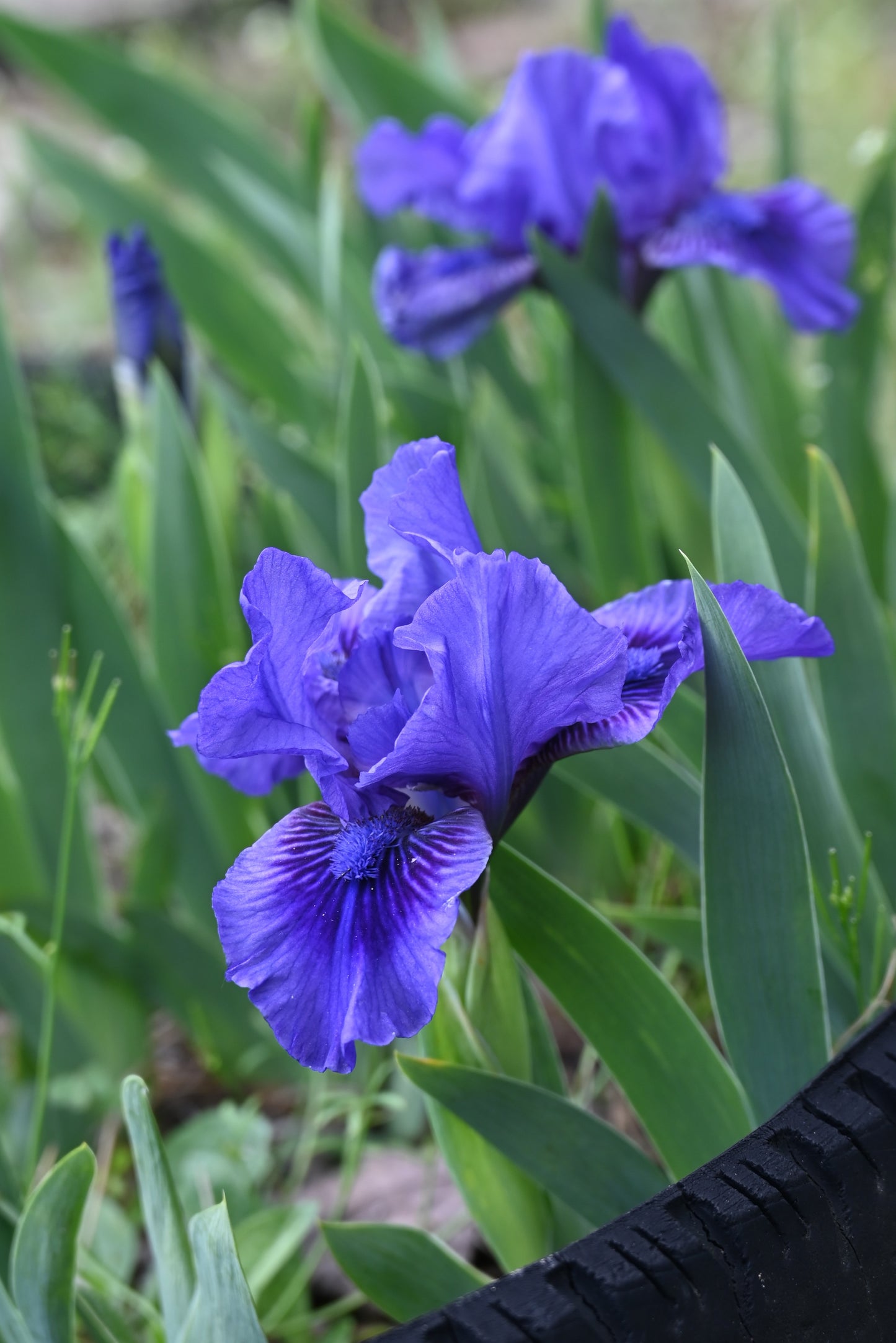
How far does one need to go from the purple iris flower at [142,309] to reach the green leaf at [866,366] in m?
0.70

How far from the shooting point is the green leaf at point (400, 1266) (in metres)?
0.64

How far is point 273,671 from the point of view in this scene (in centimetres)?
56

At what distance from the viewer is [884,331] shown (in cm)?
141

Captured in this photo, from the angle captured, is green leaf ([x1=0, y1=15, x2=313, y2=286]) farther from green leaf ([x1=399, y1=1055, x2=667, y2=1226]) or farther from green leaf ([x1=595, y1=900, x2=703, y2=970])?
green leaf ([x1=399, y1=1055, x2=667, y2=1226])

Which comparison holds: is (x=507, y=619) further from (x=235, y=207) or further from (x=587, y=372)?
(x=235, y=207)

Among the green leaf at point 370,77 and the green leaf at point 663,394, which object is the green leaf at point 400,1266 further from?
the green leaf at point 370,77

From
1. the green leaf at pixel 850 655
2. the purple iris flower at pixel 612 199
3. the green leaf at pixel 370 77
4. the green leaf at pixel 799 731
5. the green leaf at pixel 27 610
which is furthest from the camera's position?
the green leaf at pixel 370 77

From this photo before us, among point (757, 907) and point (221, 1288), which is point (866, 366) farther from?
point (221, 1288)

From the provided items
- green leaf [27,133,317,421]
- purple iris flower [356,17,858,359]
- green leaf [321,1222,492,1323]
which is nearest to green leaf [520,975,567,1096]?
green leaf [321,1222,492,1323]

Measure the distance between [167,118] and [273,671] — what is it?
1.37 meters

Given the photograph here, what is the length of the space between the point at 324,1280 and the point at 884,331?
3.75 ft

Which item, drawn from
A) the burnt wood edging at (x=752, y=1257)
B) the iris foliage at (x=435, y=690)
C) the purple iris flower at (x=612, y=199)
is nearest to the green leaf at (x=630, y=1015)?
the iris foliage at (x=435, y=690)

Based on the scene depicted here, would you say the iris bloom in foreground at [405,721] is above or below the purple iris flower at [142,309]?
below

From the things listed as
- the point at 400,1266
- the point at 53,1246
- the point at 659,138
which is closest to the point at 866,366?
the point at 659,138
